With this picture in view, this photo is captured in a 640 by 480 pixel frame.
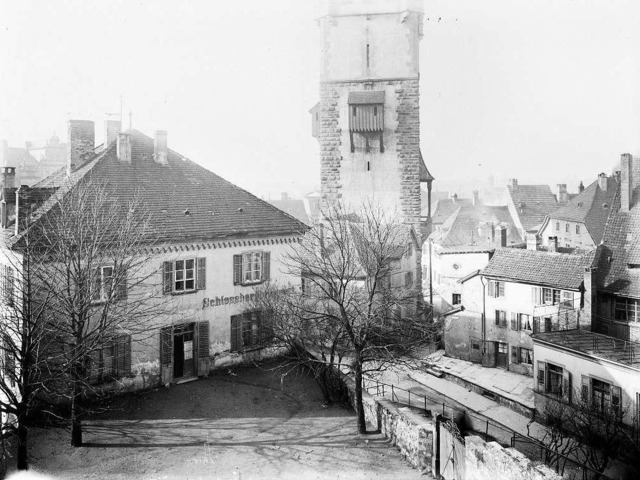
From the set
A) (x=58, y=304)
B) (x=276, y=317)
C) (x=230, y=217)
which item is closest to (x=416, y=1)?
(x=230, y=217)

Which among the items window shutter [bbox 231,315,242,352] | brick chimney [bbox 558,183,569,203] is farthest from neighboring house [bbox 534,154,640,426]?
brick chimney [bbox 558,183,569,203]

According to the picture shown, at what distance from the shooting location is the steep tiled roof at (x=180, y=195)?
896 inches

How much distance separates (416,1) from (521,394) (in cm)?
2465

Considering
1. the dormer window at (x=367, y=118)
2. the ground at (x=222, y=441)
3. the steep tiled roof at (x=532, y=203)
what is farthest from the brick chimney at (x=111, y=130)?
the steep tiled roof at (x=532, y=203)

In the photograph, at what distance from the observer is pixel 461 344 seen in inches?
1494

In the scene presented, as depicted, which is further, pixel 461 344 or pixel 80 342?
pixel 461 344

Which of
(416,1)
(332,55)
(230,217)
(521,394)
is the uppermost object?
(416,1)

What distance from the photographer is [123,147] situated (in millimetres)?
24312

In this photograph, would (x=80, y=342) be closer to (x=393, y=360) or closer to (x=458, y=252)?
(x=393, y=360)

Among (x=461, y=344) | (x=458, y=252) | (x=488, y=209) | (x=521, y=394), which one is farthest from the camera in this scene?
(x=488, y=209)

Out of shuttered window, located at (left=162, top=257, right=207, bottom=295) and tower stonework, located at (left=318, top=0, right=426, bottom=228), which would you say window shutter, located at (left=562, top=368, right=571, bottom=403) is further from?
shuttered window, located at (left=162, top=257, right=207, bottom=295)

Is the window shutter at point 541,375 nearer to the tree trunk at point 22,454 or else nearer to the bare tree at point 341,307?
the bare tree at point 341,307

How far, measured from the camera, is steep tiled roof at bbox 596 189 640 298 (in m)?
31.2

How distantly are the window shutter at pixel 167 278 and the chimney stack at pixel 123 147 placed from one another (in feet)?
19.2
